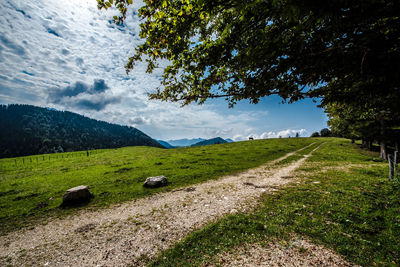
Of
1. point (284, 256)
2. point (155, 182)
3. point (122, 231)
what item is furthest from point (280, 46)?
point (155, 182)

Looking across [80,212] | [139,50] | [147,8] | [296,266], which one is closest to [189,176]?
[80,212]

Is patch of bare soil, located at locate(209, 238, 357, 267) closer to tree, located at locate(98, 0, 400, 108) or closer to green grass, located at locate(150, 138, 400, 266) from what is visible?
green grass, located at locate(150, 138, 400, 266)

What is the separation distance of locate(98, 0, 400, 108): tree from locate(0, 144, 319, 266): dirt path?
621cm

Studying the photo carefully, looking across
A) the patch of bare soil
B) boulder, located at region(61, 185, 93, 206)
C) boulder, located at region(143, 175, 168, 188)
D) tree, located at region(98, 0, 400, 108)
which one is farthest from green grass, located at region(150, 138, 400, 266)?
boulder, located at region(61, 185, 93, 206)

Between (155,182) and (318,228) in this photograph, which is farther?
(155,182)

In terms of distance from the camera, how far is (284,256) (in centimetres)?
492

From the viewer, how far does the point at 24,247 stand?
6.82 metres

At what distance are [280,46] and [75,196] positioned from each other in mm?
15339

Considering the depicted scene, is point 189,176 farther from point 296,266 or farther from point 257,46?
point 257,46

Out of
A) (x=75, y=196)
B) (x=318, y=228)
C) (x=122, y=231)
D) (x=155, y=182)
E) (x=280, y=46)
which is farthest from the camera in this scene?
(x=155, y=182)

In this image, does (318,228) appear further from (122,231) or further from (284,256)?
(122,231)

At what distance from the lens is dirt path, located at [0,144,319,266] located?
593 centimetres

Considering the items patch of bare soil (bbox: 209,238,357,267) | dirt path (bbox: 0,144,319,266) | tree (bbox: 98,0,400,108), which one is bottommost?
dirt path (bbox: 0,144,319,266)

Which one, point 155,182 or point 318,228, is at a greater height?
point 318,228
